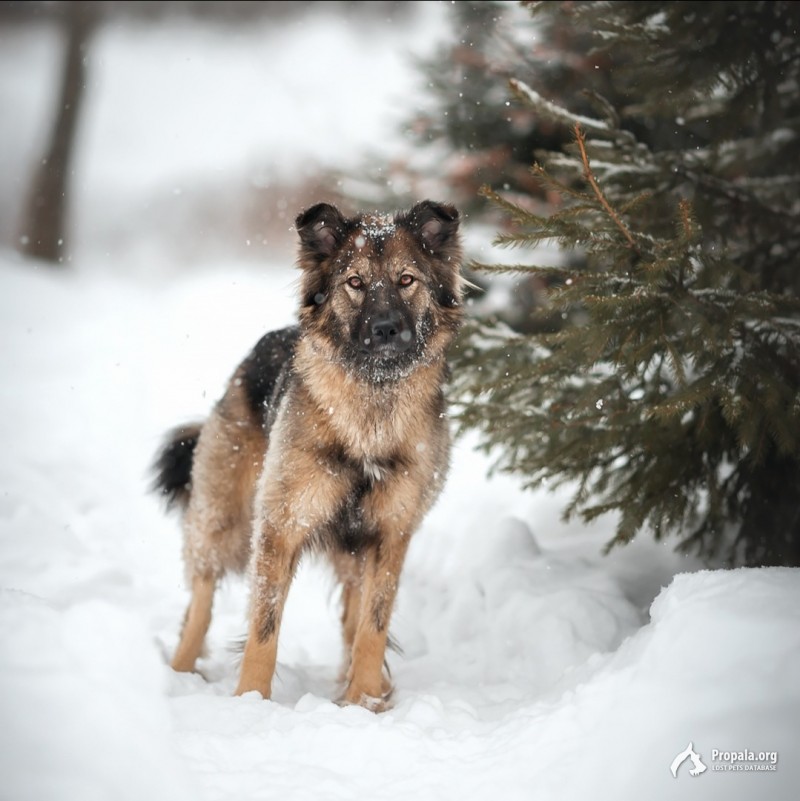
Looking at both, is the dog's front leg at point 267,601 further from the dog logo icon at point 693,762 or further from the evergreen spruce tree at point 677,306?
the dog logo icon at point 693,762

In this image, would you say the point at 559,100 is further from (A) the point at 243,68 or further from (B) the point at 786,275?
(A) the point at 243,68

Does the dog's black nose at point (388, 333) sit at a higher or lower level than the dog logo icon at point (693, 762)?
higher

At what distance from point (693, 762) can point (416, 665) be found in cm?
263

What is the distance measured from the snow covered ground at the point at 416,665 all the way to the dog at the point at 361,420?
350 mm

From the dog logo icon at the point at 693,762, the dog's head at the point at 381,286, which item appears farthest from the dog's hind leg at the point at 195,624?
the dog logo icon at the point at 693,762

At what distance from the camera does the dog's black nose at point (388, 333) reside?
151 inches

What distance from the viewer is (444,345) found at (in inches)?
167

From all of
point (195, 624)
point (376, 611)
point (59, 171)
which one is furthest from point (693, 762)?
point (59, 171)

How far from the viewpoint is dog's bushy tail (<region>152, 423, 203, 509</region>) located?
5340 mm

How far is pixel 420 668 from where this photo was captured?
4797 millimetres

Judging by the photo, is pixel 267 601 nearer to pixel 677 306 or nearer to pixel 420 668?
pixel 420 668

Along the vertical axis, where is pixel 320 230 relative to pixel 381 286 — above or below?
above

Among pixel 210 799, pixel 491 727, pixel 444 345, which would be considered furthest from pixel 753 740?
pixel 444 345

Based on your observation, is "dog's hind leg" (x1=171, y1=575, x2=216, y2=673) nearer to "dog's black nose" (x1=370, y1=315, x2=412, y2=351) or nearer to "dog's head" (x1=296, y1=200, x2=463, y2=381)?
"dog's head" (x1=296, y1=200, x2=463, y2=381)
